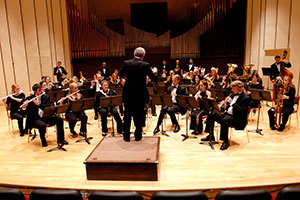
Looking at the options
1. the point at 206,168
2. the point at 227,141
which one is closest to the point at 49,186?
the point at 206,168

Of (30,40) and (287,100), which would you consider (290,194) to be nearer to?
(287,100)

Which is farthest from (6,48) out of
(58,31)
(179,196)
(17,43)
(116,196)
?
(179,196)

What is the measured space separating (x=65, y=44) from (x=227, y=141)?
31.3ft

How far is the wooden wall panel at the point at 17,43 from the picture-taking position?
920 centimetres

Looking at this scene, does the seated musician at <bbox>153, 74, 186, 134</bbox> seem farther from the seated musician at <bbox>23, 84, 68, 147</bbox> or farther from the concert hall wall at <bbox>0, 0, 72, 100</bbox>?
the concert hall wall at <bbox>0, 0, 72, 100</bbox>

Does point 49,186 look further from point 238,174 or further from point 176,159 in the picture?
point 238,174

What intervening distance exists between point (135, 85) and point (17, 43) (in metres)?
8.12

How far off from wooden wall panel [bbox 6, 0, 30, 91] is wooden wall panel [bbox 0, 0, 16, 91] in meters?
0.16

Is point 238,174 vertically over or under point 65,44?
under

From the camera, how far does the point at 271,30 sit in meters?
9.17

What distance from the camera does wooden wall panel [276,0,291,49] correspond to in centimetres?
855

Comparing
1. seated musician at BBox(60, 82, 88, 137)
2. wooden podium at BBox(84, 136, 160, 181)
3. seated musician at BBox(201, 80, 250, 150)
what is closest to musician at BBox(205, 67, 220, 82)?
seated musician at BBox(201, 80, 250, 150)

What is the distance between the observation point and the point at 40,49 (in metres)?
10.4

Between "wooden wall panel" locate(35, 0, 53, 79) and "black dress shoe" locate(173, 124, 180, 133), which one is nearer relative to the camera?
"black dress shoe" locate(173, 124, 180, 133)
